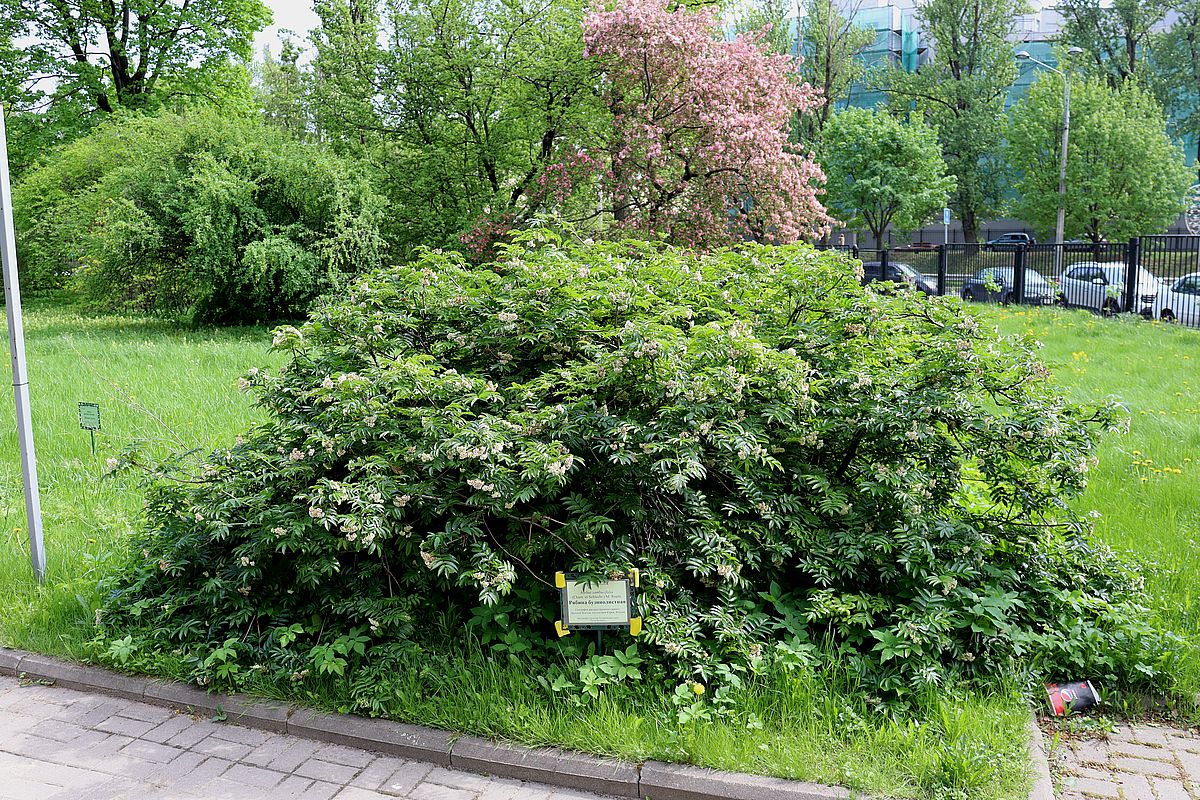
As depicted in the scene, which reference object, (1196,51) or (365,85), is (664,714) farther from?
(1196,51)

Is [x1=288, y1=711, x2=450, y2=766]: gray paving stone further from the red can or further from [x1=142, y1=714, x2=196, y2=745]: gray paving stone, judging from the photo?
the red can

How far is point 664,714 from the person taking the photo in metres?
3.91

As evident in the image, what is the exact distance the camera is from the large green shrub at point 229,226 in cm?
1683

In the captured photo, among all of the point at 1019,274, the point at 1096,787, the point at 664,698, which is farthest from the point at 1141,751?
the point at 1019,274

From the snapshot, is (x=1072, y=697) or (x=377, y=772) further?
(x=1072, y=697)

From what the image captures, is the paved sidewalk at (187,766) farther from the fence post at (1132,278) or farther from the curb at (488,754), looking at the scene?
the fence post at (1132,278)

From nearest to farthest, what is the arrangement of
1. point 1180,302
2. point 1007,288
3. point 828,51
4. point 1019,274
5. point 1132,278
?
point 1180,302 → point 1132,278 → point 1019,274 → point 1007,288 → point 828,51

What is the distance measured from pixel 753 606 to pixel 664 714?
717 millimetres

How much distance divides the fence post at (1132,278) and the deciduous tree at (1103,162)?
59.6 ft

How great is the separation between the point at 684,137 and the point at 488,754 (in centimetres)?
1497

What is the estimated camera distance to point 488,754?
12.6 ft

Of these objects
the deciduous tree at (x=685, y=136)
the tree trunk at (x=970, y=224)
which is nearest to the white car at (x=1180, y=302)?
the deciduous tree at (x=685, y=136)

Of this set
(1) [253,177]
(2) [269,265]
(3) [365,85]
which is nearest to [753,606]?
(2) [269,265]

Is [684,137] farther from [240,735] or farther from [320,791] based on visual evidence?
[320,791]
